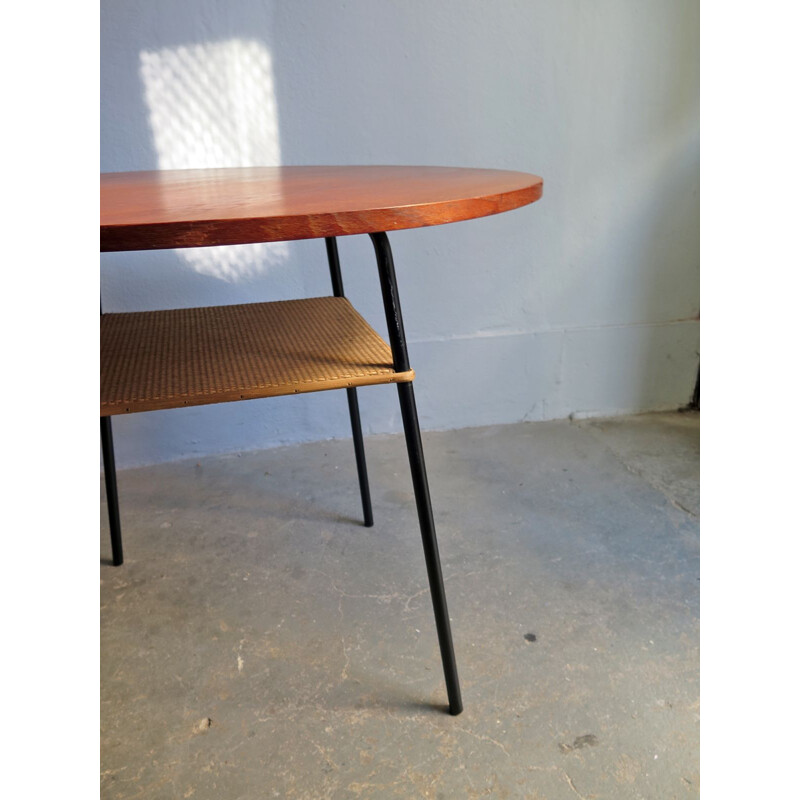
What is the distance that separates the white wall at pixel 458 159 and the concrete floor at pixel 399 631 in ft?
1.03

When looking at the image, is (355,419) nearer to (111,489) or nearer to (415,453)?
(111,489)

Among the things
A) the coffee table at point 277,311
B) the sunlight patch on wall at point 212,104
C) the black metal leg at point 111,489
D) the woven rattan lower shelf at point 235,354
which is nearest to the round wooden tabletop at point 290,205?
the coffee table at point 277,311

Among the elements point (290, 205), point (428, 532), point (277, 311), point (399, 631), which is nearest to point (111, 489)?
point (277, 311)

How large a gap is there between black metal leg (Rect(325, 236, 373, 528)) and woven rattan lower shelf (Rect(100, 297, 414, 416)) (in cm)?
11

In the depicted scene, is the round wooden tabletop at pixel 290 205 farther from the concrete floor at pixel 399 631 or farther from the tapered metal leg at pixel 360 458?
the concrete floor at pixel 399 631

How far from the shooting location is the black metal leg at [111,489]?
145 centimetres

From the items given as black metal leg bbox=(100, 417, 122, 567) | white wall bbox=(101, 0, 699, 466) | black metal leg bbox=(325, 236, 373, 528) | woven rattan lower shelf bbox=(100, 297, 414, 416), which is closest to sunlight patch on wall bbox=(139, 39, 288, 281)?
white wall bbox=(101, 0, 699, 466)

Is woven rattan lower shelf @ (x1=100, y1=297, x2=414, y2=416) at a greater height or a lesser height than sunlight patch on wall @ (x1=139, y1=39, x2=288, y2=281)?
lesser

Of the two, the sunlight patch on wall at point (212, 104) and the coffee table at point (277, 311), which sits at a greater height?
the sunlight patch on wall at point (212, 104)

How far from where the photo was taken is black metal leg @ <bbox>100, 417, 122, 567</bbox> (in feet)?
4.76

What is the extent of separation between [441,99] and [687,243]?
2.74 ft

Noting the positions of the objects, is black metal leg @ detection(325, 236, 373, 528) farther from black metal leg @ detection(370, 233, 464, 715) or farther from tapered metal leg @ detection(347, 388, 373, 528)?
black metal leg @ detection(370, 233, 464, 715)

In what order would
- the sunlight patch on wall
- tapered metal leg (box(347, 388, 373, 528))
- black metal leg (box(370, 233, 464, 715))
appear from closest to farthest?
black metal leg (box(370, 233, 464, 715)), tapered metal leg (box(347, 388, 373, 528)), the sunlight patch on wall

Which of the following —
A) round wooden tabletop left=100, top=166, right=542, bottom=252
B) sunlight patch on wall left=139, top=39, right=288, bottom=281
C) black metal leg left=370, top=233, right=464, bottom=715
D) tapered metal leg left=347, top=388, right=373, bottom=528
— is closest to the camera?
round wooden tabletop left=100, top=166, right=542, bottom=252
